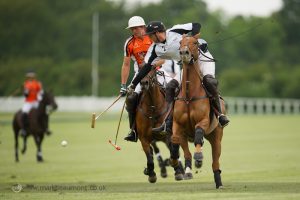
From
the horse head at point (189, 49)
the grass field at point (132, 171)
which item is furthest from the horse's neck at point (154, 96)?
the horse head at point (189, 49)

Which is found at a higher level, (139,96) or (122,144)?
(139,96)

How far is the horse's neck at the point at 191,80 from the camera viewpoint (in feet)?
51.1

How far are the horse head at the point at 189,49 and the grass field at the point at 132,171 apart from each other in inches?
81.4

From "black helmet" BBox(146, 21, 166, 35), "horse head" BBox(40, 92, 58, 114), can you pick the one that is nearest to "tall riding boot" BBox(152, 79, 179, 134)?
"black helmet" BBox(146, 21, 166, 35)

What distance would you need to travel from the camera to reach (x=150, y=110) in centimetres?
1750

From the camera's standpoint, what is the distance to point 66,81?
269 feet

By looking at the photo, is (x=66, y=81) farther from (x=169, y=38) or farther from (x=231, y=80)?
(x=169, y=38)

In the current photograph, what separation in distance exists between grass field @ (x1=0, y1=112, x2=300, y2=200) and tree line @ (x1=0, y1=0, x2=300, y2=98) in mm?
39888

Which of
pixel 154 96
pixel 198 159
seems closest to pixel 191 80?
pixel 198 159

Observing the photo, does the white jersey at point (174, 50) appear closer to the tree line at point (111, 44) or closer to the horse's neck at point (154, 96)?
the horse's neck at point (154, 96)

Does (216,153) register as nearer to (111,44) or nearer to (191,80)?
(191,80)

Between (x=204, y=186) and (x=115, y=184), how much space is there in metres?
2.23

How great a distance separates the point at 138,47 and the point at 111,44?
81.3 m

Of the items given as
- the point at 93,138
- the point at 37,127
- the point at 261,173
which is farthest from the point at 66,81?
the point at 261,173
